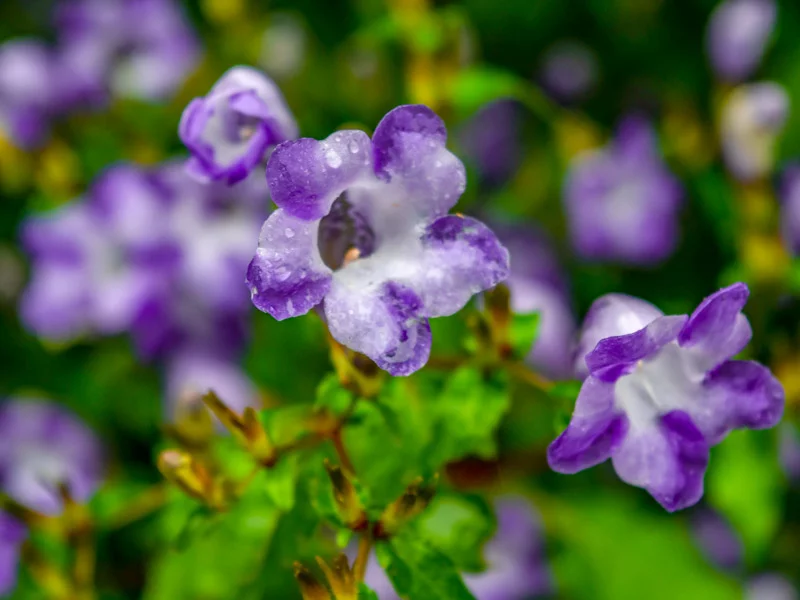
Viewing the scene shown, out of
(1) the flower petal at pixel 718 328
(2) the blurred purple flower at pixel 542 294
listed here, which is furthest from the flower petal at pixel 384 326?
(2) the blurred purple flower at pixel 542 294

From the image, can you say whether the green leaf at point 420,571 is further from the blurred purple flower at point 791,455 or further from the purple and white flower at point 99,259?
the blurred purple flower at point 791,455

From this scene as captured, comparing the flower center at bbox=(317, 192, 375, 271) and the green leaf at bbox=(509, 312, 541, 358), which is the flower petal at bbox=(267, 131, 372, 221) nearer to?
the flower center at bbox=(317, 192, 375, 271)

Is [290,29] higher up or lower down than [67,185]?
higher up

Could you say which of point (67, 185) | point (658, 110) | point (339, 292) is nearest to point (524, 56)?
point (658, 110)

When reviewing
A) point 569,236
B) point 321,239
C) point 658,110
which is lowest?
point 569,236

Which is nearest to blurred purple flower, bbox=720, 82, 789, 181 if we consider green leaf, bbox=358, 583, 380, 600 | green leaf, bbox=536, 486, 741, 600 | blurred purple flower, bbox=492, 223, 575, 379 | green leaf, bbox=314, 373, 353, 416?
blurred purple flower, bbox=492, 223, 575, 379

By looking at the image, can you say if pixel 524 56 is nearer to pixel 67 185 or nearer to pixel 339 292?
pixel 67 185

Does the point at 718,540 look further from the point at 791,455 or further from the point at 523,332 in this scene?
the point at 523,332
